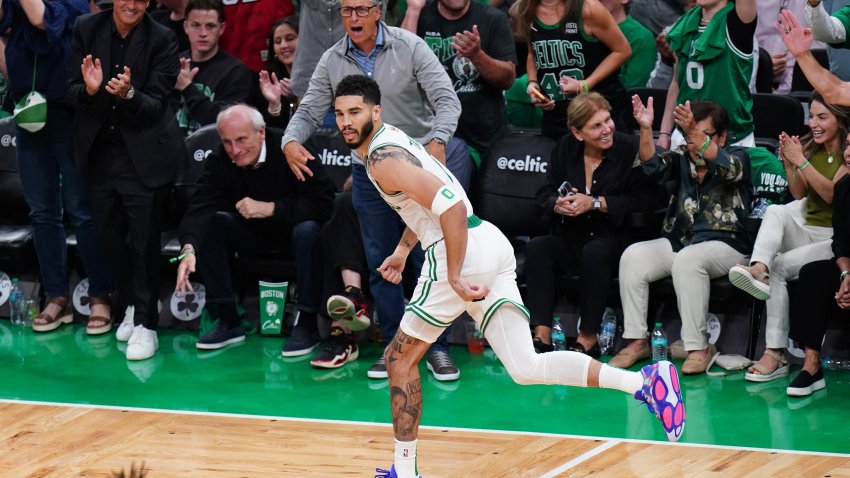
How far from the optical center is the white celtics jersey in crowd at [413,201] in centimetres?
577

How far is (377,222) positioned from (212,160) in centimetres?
151

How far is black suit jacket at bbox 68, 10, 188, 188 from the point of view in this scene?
8.30m

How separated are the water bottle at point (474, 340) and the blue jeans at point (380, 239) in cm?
54

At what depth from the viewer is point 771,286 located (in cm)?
775

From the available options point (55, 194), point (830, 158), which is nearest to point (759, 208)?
point (830, 158)

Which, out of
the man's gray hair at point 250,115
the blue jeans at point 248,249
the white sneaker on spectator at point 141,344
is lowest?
the white sneaker on spectator at point 141,344

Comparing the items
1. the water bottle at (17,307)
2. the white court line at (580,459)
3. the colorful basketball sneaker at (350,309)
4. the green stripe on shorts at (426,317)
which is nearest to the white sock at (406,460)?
the green stripe on shorts at (426,317)

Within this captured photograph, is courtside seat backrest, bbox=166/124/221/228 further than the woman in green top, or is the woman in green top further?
courtside seat backrest, bbox=166/124/221/228

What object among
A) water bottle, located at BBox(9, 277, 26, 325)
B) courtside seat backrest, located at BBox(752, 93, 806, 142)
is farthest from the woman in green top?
water bottle, located at BBox(9, 277, 26, 325)

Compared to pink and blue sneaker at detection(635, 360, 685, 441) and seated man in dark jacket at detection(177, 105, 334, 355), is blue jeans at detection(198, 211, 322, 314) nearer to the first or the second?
seated man in dark jacket at detection(177, 105, 334, 355)

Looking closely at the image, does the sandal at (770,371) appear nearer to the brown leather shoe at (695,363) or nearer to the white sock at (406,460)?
the brown leather shoe at (695,363)

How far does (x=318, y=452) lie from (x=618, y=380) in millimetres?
1588

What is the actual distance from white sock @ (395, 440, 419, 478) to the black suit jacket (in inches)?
136

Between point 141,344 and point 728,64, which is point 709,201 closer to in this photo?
point 728,64
